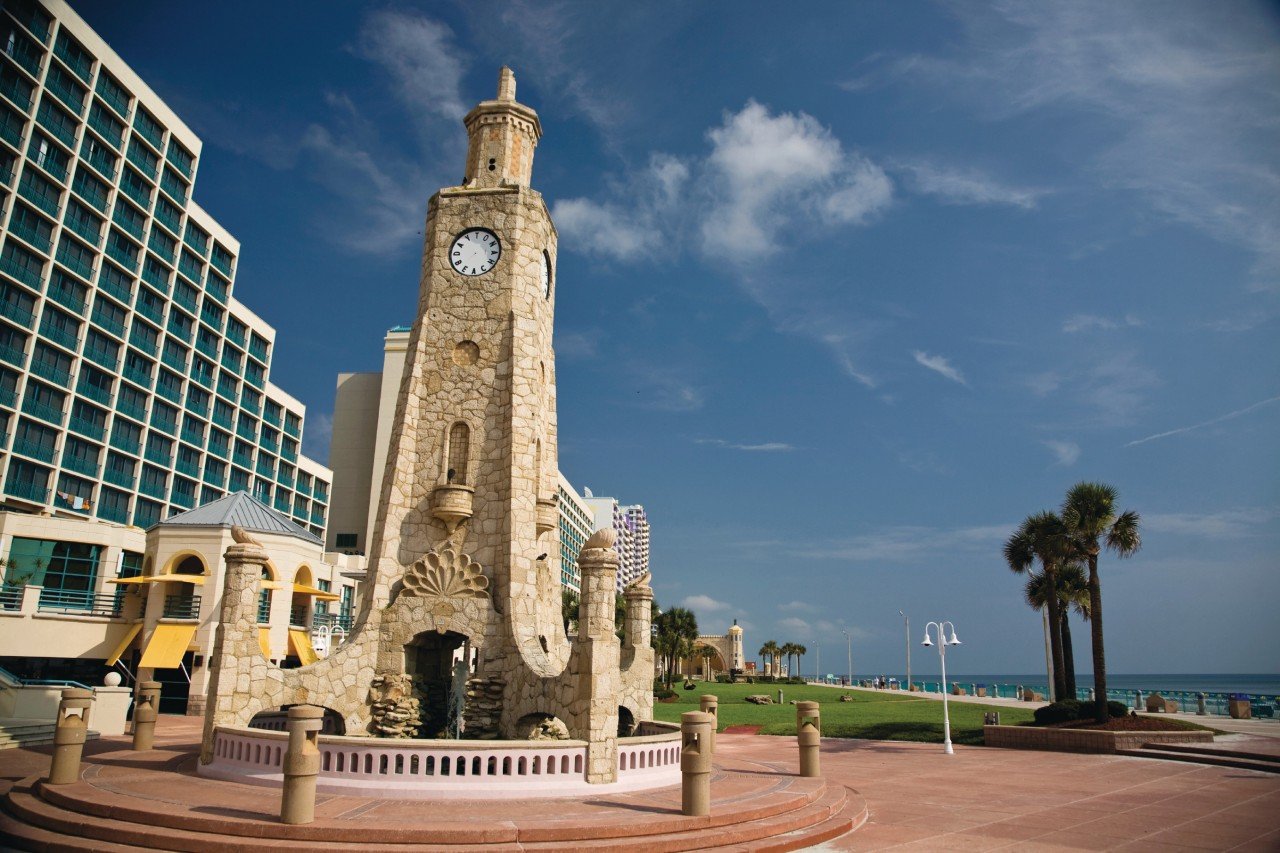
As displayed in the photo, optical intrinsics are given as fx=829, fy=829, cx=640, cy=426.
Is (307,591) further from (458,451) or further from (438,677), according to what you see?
(458,451)

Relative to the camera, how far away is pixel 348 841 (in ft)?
33.0

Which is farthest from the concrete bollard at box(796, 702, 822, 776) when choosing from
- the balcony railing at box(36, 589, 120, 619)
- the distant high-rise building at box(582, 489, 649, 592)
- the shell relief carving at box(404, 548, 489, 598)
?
the distant high-rise building at box(582, 489, 649, 592)

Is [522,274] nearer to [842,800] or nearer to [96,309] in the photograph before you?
[842,800]

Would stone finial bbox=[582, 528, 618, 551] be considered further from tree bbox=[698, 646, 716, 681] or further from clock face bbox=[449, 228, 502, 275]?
tree bbox=[698, 646, 716, 681]

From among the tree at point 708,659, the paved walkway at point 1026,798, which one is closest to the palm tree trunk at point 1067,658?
the paved walkway at point 1026,798

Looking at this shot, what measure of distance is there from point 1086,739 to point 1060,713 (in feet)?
8.22

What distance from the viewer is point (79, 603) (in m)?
36.1

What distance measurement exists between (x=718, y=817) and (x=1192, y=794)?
10.3 meters

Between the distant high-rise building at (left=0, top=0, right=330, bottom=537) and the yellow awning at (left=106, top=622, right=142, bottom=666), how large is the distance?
15.5 meters

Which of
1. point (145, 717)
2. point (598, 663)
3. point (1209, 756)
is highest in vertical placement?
point (598, 663)

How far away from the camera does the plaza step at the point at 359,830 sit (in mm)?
10070

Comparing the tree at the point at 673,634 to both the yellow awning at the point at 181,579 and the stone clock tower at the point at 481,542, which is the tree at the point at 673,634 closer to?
the yellow awning at the point at 181,579

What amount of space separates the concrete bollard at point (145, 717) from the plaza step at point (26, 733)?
2.82m

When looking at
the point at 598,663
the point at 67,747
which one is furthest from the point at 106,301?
the point at 598,663
